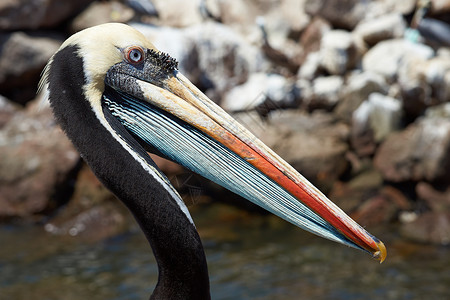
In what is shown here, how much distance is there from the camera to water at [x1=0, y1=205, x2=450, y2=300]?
7.54 m

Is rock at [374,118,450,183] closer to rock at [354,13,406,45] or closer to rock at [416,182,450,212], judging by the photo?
rock at [416,182,450,212]

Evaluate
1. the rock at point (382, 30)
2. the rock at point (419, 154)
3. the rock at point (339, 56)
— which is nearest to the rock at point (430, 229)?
the rock at point (419, 154)

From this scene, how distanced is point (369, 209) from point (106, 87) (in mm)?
7433

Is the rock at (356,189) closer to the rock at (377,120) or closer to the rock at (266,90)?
the rock at (377,120)

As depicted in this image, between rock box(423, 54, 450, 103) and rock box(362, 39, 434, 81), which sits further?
rock box(362, 39, 434, 81)

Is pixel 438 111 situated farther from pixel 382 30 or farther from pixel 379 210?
pixel 382 30

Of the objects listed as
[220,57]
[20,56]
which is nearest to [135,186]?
[20,56]

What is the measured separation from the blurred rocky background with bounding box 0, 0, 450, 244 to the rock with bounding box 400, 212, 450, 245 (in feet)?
0.06

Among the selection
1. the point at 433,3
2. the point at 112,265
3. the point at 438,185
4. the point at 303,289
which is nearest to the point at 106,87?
the point at 303,289

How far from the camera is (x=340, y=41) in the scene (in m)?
13.5

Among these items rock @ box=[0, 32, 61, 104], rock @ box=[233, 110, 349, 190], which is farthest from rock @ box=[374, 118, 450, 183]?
rock @ box=[0, 32, 61, 104]

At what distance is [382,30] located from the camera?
13828mm

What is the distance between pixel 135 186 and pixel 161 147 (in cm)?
22

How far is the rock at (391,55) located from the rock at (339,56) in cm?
33
